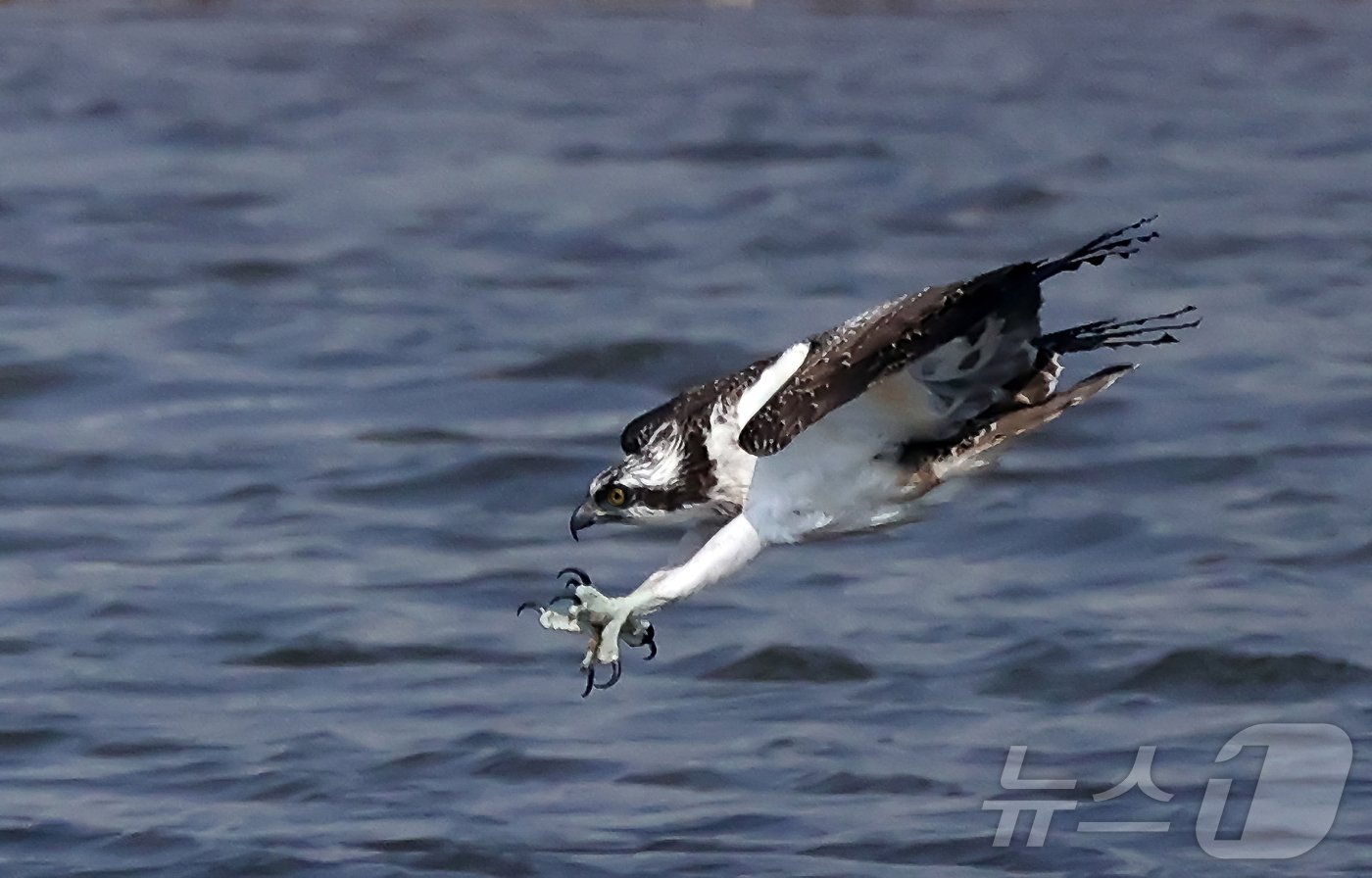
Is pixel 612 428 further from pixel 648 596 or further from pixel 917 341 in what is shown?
pixel 917 341

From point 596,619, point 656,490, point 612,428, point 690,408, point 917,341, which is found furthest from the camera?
point 612,428

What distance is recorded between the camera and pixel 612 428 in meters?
11.1

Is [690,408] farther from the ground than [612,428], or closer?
farther from the ground

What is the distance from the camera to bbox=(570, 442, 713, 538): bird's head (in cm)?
625

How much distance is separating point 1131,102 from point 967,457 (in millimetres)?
9747

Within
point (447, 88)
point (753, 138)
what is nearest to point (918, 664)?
point (753, 138)

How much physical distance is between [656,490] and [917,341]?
84cm

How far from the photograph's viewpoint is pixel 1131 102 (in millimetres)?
15547

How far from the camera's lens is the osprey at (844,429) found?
5730 millimetres

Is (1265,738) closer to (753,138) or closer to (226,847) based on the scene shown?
(226,847)

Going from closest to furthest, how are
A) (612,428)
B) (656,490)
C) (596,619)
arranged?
(596,619) → (656,490) → (612,428)
